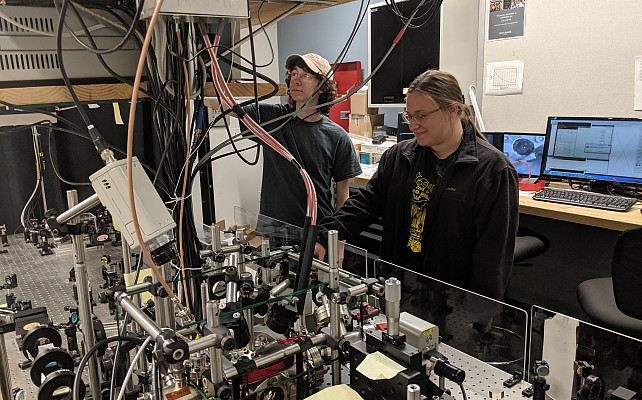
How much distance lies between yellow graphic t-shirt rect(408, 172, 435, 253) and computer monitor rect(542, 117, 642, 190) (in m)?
1.46

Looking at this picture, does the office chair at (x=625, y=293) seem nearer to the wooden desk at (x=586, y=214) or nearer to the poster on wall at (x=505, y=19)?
the wooden desk at (x=586, y=214)

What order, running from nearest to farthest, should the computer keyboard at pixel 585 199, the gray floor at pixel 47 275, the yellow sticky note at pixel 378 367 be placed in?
1. the yellow sticky note at pixel 378 367
2. the gray floor at pixel 47 275
3. the computer keyboard at pixel 585 199

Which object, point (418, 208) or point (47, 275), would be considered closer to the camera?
point (47, 275)

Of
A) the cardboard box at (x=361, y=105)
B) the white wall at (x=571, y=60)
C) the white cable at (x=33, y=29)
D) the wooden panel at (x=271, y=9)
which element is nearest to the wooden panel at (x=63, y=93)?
the white cable at (x=33, y=29)

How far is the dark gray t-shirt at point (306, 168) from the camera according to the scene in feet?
7.32

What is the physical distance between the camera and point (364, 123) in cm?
396

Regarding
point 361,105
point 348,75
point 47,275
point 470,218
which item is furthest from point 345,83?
point 47,275

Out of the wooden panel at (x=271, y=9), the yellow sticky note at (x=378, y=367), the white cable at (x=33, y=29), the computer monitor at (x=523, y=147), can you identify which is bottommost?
the yellow sticky note at (x=378, y=367)

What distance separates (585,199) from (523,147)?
1.95 feet

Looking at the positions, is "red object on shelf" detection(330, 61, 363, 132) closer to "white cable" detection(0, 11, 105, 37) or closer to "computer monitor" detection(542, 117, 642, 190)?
"computer monitor" detection(542, 117, 642, 190)

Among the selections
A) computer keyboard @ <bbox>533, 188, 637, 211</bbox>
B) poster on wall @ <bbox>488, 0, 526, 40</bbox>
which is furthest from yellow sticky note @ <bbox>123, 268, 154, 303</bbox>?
poster on wall @ <bbox>488, 0, 526, 40</bbox>

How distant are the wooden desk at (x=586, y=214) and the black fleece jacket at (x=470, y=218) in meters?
0.83

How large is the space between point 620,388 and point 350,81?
3.82m

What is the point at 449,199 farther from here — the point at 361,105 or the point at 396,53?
the point at 361,105
